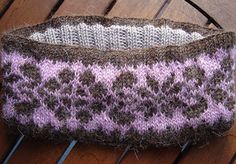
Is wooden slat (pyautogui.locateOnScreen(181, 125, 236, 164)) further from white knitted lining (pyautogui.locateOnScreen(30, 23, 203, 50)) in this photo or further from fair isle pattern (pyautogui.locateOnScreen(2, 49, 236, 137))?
white knitted lining (pyautogui.locateOnScreen(30, 23, 203, 50))

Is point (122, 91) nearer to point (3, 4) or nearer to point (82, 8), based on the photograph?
point (82, 8)

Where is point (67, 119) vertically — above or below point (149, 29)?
below

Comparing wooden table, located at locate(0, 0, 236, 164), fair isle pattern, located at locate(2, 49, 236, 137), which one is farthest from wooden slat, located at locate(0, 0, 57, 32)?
fair isle pattern, located at locate(2, 49, 236, 137)

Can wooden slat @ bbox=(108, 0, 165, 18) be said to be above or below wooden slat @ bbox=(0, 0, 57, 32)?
above

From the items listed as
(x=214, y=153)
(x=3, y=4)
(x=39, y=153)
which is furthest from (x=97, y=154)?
(x=3, y=4)

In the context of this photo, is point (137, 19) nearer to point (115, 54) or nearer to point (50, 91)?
point (115, 54)

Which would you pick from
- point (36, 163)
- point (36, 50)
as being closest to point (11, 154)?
point (36, 163)
